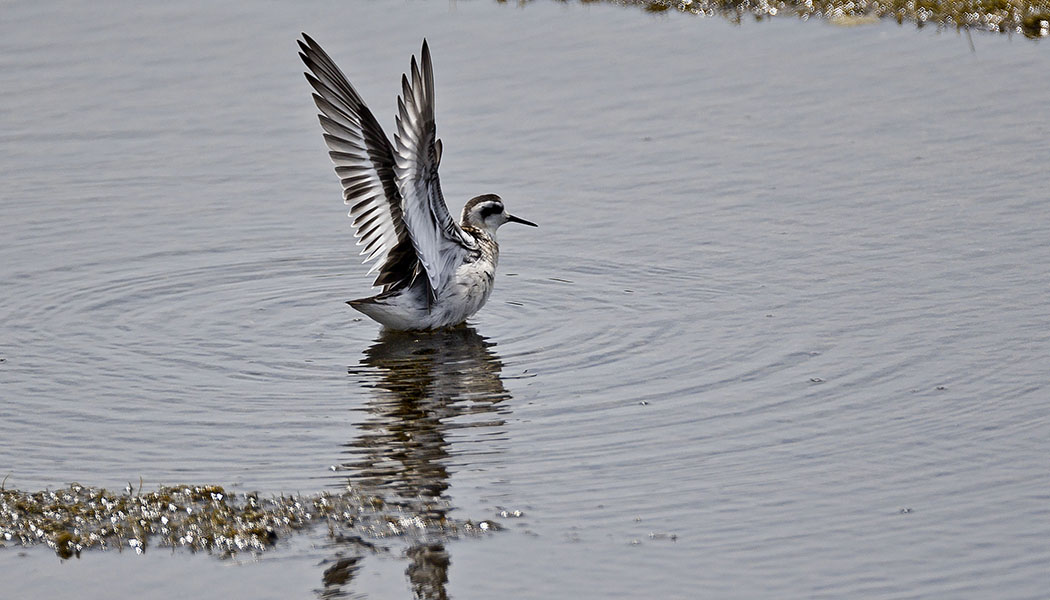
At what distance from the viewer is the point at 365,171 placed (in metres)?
9.88

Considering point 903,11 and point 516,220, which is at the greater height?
point 903,11

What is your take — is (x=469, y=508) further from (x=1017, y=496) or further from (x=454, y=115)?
(x=454, y=115)

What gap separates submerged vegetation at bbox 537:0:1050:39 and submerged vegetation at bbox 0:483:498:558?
10679 millimetres

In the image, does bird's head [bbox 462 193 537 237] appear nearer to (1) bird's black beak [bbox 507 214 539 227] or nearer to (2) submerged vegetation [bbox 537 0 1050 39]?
(1) bird's black beak [bbox 507 214 539 227]

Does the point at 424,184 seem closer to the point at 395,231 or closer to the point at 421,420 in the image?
the point at 395,231

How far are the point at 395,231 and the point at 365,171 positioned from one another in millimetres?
420

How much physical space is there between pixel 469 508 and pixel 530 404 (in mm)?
1524

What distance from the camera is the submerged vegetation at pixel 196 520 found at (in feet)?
21.3

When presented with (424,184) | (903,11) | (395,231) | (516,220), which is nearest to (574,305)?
(516,220)

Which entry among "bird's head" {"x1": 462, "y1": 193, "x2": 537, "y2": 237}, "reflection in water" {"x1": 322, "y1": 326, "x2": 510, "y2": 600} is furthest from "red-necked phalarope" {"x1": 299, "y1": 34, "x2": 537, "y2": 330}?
"bird's head" {"x1": 462, "y1": 193, "x2": 537, "y2": 237}

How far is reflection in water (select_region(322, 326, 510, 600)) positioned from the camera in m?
6.45

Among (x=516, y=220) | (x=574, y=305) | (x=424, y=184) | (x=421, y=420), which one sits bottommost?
(x=421, y=420)

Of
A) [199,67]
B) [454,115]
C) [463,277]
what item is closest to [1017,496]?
[463,277]

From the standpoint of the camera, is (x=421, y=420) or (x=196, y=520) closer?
(x=196, y=520)
